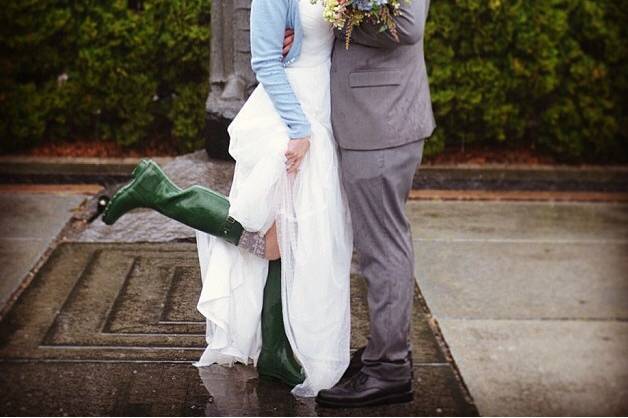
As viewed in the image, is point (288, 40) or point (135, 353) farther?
point (135, 353)

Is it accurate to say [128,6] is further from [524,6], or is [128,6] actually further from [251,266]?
[251,266]

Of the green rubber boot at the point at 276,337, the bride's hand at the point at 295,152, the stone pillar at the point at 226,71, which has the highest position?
the bride's hand at the point at 295,152

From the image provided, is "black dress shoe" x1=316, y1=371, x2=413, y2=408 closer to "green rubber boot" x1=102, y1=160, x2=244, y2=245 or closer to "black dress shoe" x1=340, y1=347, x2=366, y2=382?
"black dress shoe" x1=340, y1=347, x2=366, y2=382

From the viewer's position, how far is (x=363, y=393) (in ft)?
11.3

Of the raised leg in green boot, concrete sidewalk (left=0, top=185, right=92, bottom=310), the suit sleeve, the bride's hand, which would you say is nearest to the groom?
the suit sleeve

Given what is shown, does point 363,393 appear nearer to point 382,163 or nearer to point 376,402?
point 376,402

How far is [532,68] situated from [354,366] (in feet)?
14.1

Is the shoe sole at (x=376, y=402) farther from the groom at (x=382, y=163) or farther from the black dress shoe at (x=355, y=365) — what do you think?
the black dress shoe at (x=355, y=365)

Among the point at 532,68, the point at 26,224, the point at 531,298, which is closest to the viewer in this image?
the point at 531,298

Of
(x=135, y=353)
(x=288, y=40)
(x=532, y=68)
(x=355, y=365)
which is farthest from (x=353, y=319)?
(x=532, y=68)

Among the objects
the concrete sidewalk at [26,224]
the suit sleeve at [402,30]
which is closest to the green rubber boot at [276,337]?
the suit sleeve at [402,30]

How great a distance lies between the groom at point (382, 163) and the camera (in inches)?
129

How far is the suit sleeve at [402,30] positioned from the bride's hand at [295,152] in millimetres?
384

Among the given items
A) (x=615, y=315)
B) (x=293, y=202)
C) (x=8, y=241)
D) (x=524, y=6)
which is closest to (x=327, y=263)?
(x=293, y=202)
